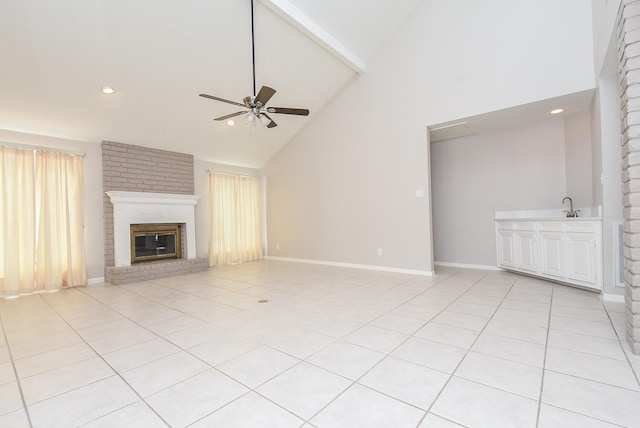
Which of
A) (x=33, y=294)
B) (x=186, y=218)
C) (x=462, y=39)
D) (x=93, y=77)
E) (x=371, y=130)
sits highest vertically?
(x=462, y=39)

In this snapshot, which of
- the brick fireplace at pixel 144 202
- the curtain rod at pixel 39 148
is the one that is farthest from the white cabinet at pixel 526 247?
the curtain rod at pixel 39 148

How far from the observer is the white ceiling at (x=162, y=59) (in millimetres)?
3188

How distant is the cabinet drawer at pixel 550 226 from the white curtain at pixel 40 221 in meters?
6.94

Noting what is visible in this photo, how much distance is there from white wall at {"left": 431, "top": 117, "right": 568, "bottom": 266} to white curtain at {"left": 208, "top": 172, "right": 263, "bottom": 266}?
4198 millimetres

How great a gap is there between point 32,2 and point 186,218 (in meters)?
3.65

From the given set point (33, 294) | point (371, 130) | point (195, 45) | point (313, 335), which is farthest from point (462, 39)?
point (33, 294)

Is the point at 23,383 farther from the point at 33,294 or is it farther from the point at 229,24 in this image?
the point at 229,24

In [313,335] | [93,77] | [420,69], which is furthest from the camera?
[420,69]

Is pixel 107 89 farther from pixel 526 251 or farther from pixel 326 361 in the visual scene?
pixel 526 251

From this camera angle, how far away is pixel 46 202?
4387 mm

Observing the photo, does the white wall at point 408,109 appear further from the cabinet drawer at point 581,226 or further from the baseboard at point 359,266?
the cabinet drawer at point 581,226

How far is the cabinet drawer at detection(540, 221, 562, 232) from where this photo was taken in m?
3.70

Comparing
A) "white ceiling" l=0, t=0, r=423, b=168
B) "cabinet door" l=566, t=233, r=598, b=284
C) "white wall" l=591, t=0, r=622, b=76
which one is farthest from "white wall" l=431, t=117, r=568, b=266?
"white ceiling" l=0, t=0, r=423, b=168

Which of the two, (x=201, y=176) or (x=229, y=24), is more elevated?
(x=229, y=24)
